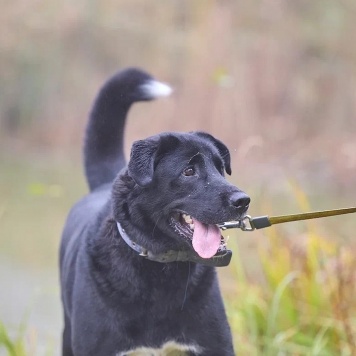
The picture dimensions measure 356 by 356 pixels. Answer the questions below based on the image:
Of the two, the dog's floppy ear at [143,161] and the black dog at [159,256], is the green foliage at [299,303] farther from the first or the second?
the dog's floppy ear at [143,161]

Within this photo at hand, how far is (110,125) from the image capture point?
436 centimetres

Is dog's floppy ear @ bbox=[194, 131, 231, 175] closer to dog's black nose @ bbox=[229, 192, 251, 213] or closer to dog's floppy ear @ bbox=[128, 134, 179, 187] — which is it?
dog's floppy ear @ bbox=[128, 134, 179, 187]

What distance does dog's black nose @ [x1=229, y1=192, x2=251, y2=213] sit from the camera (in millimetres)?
2826

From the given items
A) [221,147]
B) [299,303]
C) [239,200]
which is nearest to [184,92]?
[299,303]

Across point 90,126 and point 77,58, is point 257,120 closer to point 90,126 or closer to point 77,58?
point 77,58

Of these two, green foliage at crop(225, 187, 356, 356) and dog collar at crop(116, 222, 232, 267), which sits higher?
dog collar at crop(116, 222, 232, 267)

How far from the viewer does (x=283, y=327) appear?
4.57m

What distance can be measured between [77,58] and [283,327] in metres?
10.7

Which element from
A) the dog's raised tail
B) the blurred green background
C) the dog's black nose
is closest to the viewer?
the dog's black nose

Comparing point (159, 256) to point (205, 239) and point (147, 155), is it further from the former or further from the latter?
point (147, 155)

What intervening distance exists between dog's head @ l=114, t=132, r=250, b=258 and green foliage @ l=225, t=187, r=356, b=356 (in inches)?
51.4

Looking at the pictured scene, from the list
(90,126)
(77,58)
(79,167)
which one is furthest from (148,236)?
(77,58)

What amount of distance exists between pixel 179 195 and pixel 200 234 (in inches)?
6.4

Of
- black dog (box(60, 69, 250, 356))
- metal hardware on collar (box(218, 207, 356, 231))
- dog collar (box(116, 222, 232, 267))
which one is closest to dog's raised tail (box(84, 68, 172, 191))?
black dog (box(60, 69, 250, 356))
